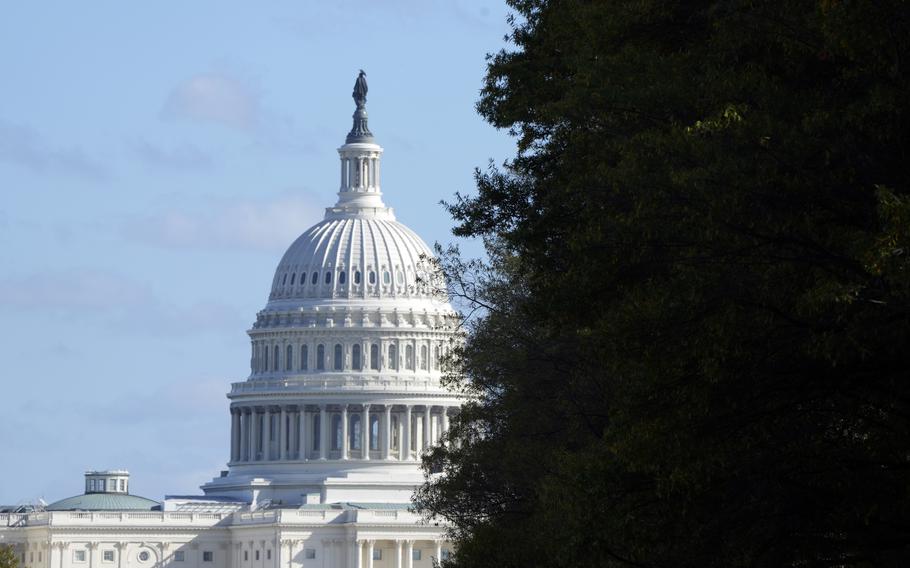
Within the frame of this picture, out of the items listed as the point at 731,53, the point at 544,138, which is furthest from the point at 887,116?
the point at 544,138

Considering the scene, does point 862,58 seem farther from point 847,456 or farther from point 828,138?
point 847,456

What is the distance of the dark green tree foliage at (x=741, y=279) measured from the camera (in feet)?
126

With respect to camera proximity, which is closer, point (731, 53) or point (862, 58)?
point (862, 58)

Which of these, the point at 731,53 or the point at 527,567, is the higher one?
the point at 731,53

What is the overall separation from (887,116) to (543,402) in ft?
79.0

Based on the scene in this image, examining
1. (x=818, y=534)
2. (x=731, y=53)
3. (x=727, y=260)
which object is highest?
(x=731, y=53)

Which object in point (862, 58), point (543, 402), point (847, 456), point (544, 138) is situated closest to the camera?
point (862, 58)

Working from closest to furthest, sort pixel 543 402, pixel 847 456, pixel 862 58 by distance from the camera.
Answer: pixel 862 58 → pixel 847 456 → pixel 543 402

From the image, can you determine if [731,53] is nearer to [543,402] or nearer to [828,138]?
[828,138]

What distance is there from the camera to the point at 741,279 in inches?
1549

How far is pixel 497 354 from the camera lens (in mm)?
64625

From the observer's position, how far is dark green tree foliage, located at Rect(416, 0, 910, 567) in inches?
1508

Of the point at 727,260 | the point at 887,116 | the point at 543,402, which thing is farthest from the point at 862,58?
the point at 543,402

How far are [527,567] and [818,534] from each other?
42.7 feet
